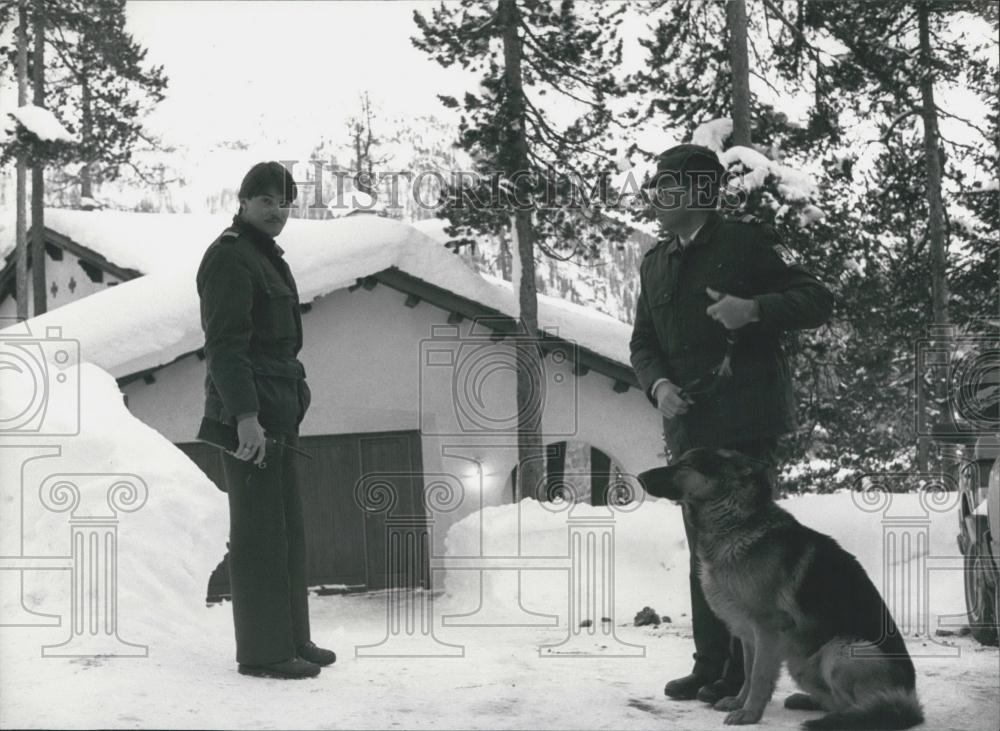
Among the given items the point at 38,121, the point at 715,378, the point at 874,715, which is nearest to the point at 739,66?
the point at 38,121

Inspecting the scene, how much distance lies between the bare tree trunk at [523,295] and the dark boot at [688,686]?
9.16 metres

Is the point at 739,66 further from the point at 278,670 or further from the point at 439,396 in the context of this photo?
the point at 278,670

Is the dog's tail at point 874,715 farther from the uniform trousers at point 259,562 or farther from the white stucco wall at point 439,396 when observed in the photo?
the white stucco wall at point 439,396

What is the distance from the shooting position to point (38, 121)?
11844 mm

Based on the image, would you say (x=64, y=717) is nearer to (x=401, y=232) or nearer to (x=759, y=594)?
(x=759, y=594)

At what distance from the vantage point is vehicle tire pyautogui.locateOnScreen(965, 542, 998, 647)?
5965 millimetres

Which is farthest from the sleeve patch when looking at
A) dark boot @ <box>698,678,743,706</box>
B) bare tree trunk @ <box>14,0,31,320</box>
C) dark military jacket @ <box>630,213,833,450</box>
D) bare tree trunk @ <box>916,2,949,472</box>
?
bare tree trunk @ <box>916,2,949,472</box>

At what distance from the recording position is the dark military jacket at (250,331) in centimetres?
418

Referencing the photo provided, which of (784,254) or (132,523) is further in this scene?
(132,523)

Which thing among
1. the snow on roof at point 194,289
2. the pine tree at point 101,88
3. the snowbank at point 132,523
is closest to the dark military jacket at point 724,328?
the snowbank at point 132,523

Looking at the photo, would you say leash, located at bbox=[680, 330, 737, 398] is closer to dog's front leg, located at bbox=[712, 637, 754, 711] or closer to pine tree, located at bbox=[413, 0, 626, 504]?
dog's front leg, located at bbox=[712, 637, 754, 711]

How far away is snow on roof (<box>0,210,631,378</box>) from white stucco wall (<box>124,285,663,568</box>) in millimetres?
629

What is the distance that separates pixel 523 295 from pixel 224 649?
9.30m

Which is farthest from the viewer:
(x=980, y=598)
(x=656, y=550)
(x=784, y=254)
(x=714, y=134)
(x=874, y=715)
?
(x=714, y=134)
